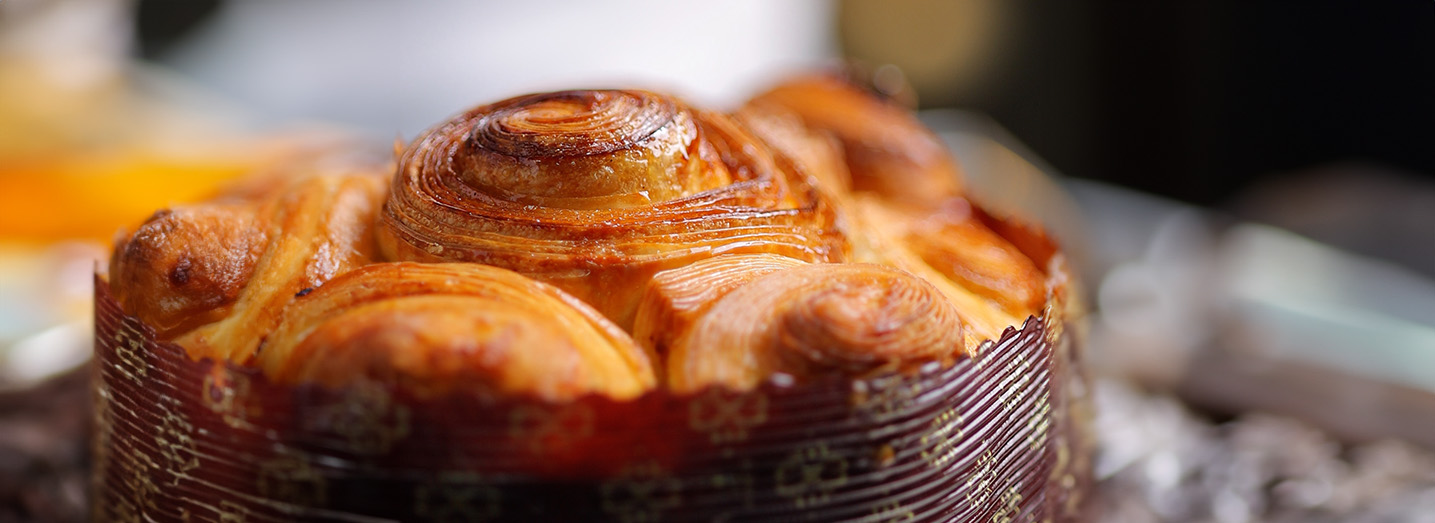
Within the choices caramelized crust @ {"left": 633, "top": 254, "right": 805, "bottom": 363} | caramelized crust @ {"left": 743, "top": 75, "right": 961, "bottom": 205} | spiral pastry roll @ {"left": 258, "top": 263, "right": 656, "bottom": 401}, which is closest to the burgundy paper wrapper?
spiral pastry roll @ {"left": 258, "top": 263, "right": 656, "bottom": 401}

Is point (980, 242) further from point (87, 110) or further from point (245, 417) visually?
point (87, 110)

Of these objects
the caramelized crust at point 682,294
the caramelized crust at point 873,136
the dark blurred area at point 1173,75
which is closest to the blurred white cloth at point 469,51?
the dark blurred area at point 1173,75

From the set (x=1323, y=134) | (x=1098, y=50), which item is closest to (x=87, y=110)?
(x=1098, y=50)

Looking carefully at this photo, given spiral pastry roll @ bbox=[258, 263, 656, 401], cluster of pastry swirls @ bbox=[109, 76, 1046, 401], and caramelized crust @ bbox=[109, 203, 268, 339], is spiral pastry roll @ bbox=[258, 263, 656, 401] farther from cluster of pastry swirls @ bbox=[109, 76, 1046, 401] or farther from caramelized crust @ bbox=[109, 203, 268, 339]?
caramelized crust @ bbox=[109, 203, 268, 339]

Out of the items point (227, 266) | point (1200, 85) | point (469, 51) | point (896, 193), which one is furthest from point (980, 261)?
point (469, 51)

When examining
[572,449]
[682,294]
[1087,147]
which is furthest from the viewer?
[1087,147]

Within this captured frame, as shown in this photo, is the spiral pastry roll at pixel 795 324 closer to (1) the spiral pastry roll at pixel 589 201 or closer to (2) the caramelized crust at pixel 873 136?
(1) the spiral pastry roll at pixel 589 201

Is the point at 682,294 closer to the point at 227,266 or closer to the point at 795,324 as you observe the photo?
the point at 795,324
